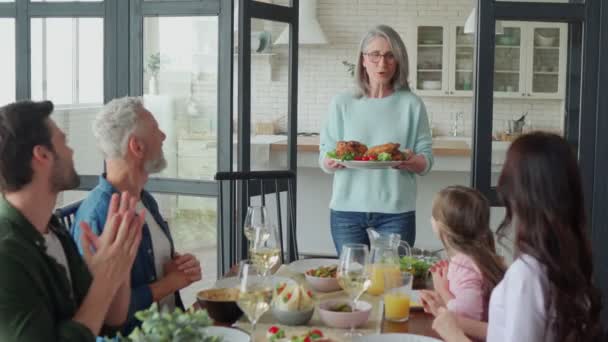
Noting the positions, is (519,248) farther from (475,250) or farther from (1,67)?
(1,67)

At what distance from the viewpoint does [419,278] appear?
2541 mm

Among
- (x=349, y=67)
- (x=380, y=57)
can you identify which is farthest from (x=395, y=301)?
(x=349, y=67)

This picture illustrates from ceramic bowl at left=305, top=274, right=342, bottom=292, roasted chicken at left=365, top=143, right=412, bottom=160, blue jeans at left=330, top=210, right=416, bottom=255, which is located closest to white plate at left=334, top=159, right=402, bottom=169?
roasted chicken at left=365, top=143, right=412, bottom=160

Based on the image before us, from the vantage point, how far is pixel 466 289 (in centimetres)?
214

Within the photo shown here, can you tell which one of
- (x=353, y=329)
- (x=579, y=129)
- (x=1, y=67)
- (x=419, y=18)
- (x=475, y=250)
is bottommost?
(x=353, y=329)

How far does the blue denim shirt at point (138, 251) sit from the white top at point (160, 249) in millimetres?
28

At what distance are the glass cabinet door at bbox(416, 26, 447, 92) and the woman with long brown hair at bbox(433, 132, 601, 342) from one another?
7534mm

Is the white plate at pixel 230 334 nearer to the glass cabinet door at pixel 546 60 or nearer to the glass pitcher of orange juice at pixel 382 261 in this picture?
the glass pitcher of orange juice at pixel 382 261

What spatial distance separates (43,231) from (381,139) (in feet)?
6.23

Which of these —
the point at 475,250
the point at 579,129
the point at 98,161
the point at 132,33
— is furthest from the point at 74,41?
the point at 475,250

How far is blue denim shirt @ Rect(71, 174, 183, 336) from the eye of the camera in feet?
7.34

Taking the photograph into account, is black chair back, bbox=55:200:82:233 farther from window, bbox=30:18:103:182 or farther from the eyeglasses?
window, bbox=30:18:103:182

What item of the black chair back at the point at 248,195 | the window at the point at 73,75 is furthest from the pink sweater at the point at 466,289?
the window at the point at 73,75

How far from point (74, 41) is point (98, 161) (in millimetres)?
694
